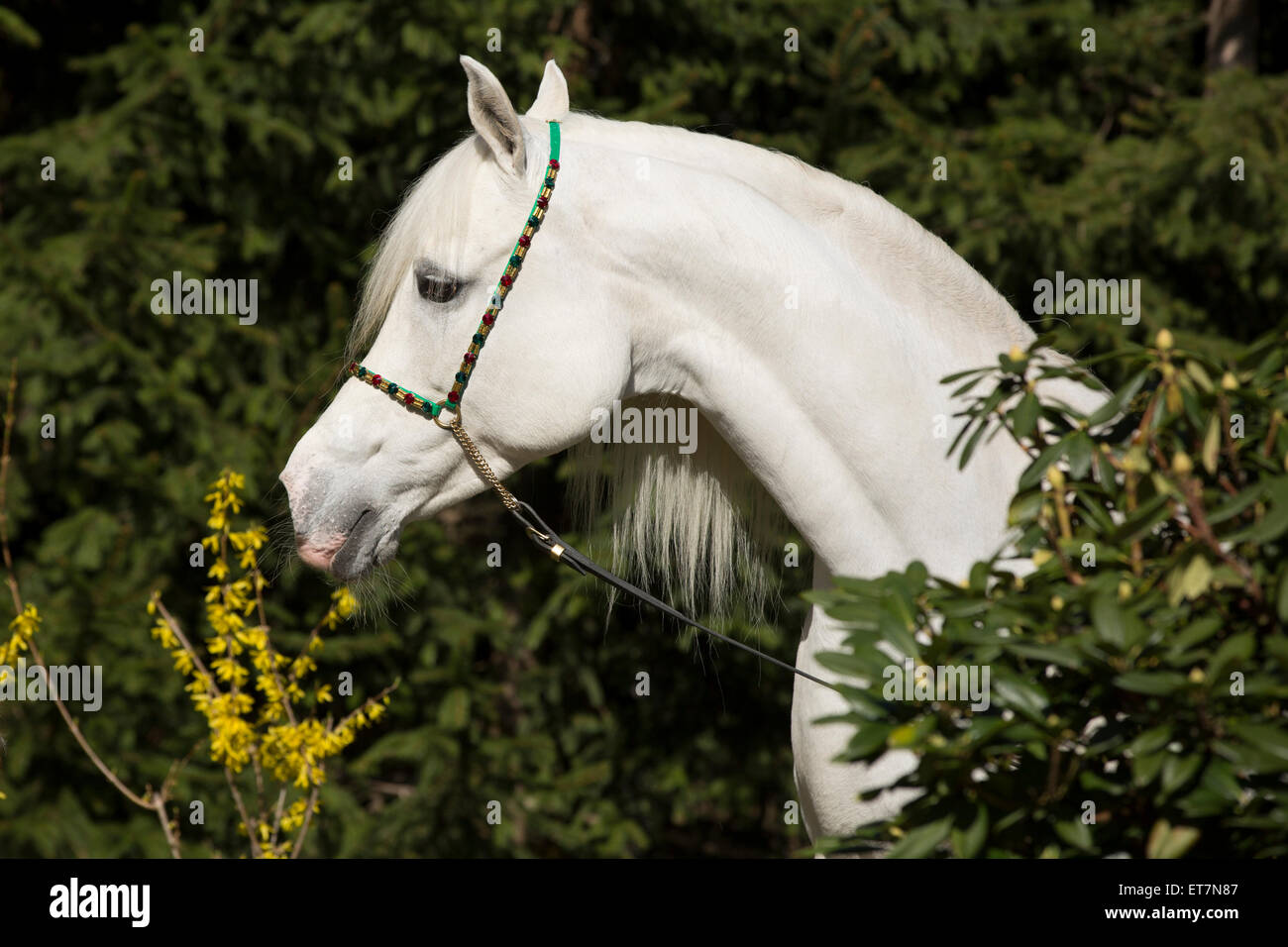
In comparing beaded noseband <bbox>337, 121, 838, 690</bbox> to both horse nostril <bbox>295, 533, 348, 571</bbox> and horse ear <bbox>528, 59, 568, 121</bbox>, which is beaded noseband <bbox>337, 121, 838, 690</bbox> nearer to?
horse ear <bbox>528, 59, 568, 121</bbox>

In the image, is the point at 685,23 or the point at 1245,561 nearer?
the point at 1245,561

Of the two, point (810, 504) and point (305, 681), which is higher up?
point (810, 504)

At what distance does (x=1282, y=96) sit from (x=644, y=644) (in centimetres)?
351

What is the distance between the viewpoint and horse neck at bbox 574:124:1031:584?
1990mm

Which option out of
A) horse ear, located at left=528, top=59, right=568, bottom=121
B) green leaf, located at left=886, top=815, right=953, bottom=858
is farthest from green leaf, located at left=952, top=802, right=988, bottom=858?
horse ear, located at left=528, top=59, right=568, bottom=121

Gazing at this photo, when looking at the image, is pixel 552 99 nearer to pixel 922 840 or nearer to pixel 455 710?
pixel 922 840

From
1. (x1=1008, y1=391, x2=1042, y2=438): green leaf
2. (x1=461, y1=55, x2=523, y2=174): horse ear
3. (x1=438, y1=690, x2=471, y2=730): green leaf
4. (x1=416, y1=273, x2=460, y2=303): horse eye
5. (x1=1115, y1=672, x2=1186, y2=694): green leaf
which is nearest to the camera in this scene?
(x1=1115, y1=672, x2=1186, y2=694): green leaf

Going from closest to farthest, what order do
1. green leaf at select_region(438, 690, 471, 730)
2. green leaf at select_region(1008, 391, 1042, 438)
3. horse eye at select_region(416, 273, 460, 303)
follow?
green leaf at select_region(1008, 391, 1042, 438) → horse eye at select_region(416, 273, 460, 303) → green leaf at select_region(438, 690, 471, 730)

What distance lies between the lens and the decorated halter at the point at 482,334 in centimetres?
199

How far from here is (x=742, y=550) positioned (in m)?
2.31

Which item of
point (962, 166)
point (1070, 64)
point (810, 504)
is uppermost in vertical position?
point (1070, 64)
